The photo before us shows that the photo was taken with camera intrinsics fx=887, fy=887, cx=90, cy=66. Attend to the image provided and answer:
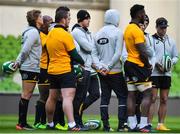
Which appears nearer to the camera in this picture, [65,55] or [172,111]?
[65,55]

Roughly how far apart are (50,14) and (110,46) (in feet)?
34.4

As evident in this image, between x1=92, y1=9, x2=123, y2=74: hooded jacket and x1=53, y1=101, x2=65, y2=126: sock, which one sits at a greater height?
x1=92, y1=9, x2=123, y2=74: hooded jacket

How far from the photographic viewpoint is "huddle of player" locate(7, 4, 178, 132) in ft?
45.7

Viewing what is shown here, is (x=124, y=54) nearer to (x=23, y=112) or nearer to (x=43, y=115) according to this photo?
(x=43, y=115)

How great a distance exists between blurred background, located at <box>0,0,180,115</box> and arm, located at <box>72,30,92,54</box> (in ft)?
29.4

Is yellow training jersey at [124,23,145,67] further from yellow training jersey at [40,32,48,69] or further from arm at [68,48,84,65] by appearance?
yellow training jersey at [40,32,48,69]

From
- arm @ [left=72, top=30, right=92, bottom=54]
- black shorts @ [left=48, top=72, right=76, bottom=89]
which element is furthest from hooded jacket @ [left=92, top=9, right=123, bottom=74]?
black shorts @ [left=48, top=72, right=76, bottom=89]

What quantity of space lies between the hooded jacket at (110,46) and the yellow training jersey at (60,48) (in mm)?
747

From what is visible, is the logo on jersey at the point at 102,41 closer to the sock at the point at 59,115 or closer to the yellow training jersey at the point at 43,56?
the yellow training jersey at the point at 43,56

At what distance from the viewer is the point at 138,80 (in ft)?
46.1

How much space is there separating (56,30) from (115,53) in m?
1.09

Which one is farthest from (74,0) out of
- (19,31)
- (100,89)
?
(100,89)

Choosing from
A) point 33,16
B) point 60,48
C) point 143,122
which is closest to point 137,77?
point 143,122

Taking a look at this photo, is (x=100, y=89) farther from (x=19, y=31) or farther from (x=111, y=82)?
(x=19, y=31)
